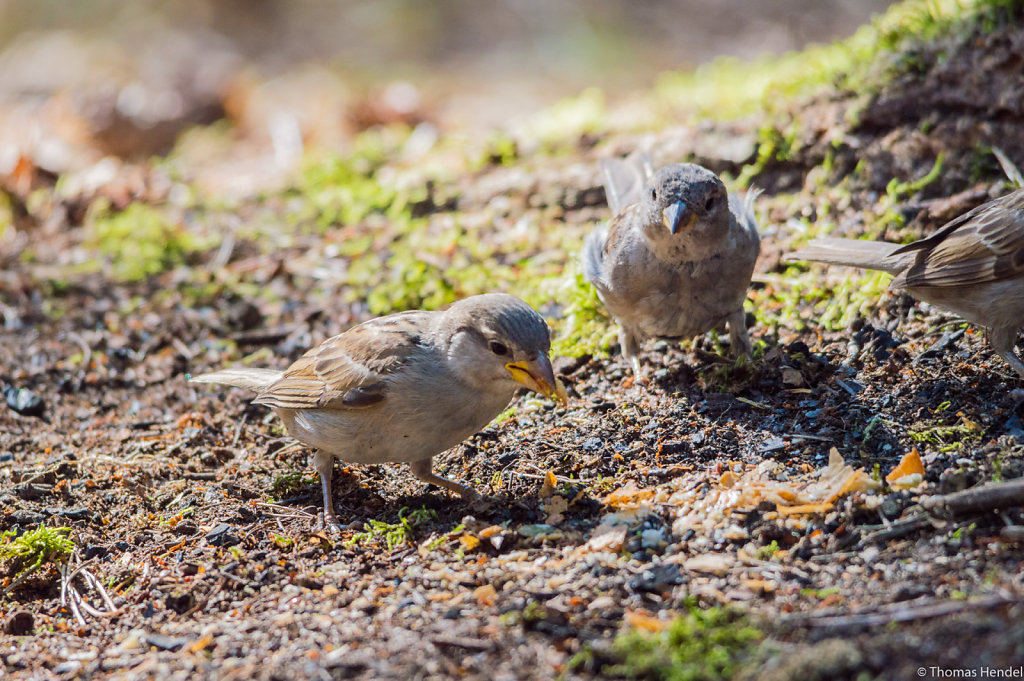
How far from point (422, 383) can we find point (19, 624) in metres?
1.99

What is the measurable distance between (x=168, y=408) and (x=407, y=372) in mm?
2333

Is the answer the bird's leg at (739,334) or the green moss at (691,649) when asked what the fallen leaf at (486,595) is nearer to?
the green moss at (691,649)

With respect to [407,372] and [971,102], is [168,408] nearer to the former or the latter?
[407,372]

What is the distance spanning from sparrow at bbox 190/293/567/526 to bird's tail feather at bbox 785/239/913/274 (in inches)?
71.8

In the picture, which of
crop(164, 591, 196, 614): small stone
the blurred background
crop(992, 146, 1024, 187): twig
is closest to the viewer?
crop(164, 591, 196, 614): small stone

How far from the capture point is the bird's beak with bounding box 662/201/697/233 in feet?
15.8

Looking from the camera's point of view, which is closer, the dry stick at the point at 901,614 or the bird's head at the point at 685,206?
the dry stick at the point at 901,614

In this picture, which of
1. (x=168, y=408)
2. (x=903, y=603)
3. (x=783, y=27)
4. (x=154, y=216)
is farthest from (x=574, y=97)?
(x=903, y=603)

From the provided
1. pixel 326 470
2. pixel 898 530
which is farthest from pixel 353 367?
pixel 898 530

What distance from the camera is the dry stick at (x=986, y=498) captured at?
324 centimetres

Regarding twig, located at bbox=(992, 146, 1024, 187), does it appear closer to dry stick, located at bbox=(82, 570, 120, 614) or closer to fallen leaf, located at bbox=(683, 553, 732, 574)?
fallen leaf, located at bbox=(683, 553, 732, 574)

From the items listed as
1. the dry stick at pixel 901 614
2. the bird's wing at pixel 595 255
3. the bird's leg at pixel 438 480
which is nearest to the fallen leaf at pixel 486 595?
the bird's leg at pixel 438 480

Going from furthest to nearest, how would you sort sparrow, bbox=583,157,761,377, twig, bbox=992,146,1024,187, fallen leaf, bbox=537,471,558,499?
twig, bbox=992,146,1024,187
sparrow, bbox=583,157,761,377
fallen leaf, bbox=537,471,558,499

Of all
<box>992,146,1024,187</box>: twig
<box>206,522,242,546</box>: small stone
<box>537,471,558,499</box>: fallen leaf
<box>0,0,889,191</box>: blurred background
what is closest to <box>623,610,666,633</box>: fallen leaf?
<box>537,471,558,499</box>: fallen leaf
